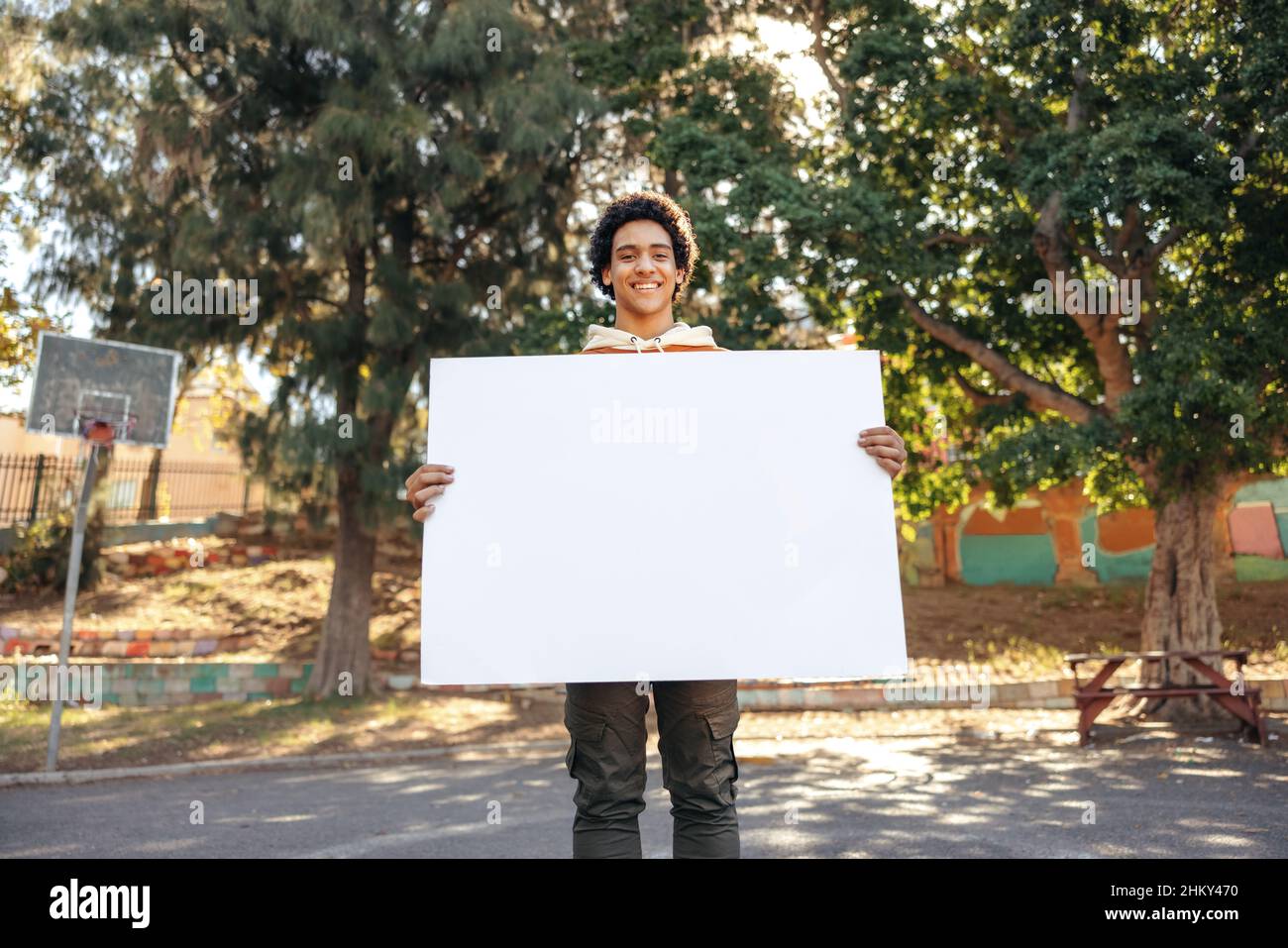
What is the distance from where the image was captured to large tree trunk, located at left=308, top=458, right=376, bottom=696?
1147 cm

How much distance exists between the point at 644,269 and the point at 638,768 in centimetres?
134

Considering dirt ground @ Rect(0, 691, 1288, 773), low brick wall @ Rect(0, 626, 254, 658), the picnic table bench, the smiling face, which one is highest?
the smiling face

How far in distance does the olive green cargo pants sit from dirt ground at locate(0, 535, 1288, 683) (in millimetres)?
10199

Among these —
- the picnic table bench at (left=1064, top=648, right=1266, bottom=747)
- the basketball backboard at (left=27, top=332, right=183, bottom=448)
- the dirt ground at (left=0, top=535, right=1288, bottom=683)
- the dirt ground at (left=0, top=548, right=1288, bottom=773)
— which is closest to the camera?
the basketball backboard at (left=27, top=332, right=183, bottom=448)

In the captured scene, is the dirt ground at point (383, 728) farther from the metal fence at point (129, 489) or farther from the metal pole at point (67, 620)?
the metal fence at point (129, 489)

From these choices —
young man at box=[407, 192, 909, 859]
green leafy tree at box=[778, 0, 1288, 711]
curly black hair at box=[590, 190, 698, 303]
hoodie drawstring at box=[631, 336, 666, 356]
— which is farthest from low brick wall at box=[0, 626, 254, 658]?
→ hoodie drawstring at box=[631, 336, 666, 356]

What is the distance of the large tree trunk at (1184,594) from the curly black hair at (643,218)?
845 centimetres

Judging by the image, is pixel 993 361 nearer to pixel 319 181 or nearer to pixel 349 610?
pixel 319 181

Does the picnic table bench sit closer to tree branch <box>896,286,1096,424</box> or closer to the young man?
tree branch <box>896,286,1096,424</box>

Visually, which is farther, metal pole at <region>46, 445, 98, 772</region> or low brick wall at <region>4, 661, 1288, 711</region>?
low brick wall at <region>4, 661, 1288, 711</region>

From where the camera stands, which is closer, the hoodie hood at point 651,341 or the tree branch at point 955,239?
the hoodie hood at point 651,341

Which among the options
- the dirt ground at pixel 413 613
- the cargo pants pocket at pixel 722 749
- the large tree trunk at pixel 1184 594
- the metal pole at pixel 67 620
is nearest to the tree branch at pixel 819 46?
the large tree trunk at pixel 1184 594

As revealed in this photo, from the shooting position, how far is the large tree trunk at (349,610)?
1147 cm

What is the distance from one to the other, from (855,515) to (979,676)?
33.8 ft
